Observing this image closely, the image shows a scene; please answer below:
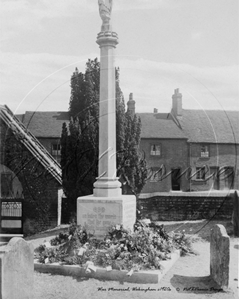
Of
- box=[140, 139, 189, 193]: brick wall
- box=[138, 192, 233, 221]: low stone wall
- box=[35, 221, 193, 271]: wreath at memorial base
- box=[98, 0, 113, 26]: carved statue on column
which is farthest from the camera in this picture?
Answer: box=[140, 139, 189, 193]: brick wall

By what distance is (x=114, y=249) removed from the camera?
26.7 feet

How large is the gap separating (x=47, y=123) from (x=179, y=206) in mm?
15462

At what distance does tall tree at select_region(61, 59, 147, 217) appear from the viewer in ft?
49.3

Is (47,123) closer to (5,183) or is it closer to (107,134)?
(5,183)

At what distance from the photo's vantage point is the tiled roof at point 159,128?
2880cm

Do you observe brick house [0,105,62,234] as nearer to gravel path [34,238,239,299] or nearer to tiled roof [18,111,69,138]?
gravel path [34,238,239,299]

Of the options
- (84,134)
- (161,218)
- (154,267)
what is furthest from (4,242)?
(154,267)

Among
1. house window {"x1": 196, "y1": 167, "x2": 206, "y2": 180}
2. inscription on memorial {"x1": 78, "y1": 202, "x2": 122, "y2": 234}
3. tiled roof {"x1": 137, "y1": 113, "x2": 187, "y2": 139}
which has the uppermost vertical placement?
tiled roof {"x1": 137, "y1": 113, "x2": 187, "y2": 139}

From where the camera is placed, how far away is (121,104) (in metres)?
15.2

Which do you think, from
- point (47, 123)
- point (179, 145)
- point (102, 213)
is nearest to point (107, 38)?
point (102, 213)

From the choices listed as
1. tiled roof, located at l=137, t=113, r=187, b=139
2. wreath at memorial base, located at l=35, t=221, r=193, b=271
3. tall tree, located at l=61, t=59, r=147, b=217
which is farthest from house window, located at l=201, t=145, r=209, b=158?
wreath at memorial base, located at l=35, t=221, r=193, b=271

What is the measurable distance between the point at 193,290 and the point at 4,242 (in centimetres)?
1173

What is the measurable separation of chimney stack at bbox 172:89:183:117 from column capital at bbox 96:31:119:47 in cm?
2097
